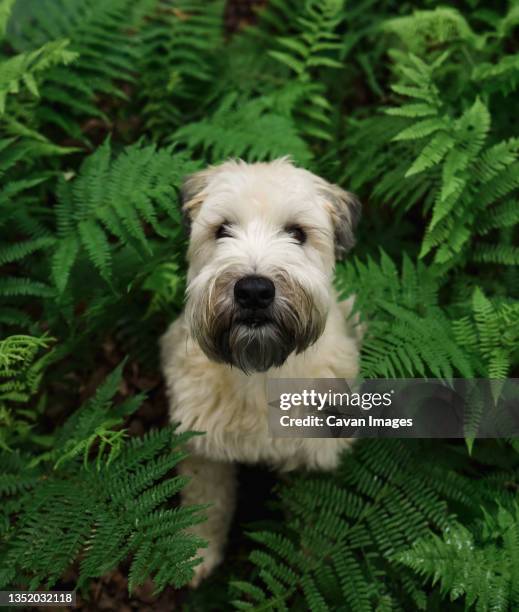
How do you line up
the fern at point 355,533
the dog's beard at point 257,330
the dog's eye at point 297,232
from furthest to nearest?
the fern at point 355,533, the dog's eye at point 297,232, the dog's beard at point 257,330

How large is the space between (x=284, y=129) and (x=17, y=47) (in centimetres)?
271

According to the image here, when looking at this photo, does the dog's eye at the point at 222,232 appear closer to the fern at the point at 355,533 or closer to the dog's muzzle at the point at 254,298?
the dog's muzzle at the point at 254,298

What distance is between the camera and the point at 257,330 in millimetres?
3467

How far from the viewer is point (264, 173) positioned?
382cm

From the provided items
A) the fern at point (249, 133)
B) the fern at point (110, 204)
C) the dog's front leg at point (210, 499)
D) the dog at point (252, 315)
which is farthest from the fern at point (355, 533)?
the fern at point (249, 133)

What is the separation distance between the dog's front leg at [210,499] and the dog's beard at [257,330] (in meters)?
1.33

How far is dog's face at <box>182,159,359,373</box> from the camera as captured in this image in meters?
3.41

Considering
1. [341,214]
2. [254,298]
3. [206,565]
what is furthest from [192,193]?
[206,565]

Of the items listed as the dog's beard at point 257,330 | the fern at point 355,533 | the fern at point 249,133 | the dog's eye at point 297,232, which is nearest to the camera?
the dog's beard at point 257,330

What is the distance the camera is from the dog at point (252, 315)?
3.44 metres

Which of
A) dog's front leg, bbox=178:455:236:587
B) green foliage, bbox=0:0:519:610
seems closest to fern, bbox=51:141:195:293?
green foliage, bbox=0:0:519:610

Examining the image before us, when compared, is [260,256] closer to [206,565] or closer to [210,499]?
[210,499]

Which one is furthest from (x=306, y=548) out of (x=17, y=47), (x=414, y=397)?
(x=17, y=47)

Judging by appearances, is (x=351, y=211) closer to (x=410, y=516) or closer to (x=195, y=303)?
(x=195, y=303)
